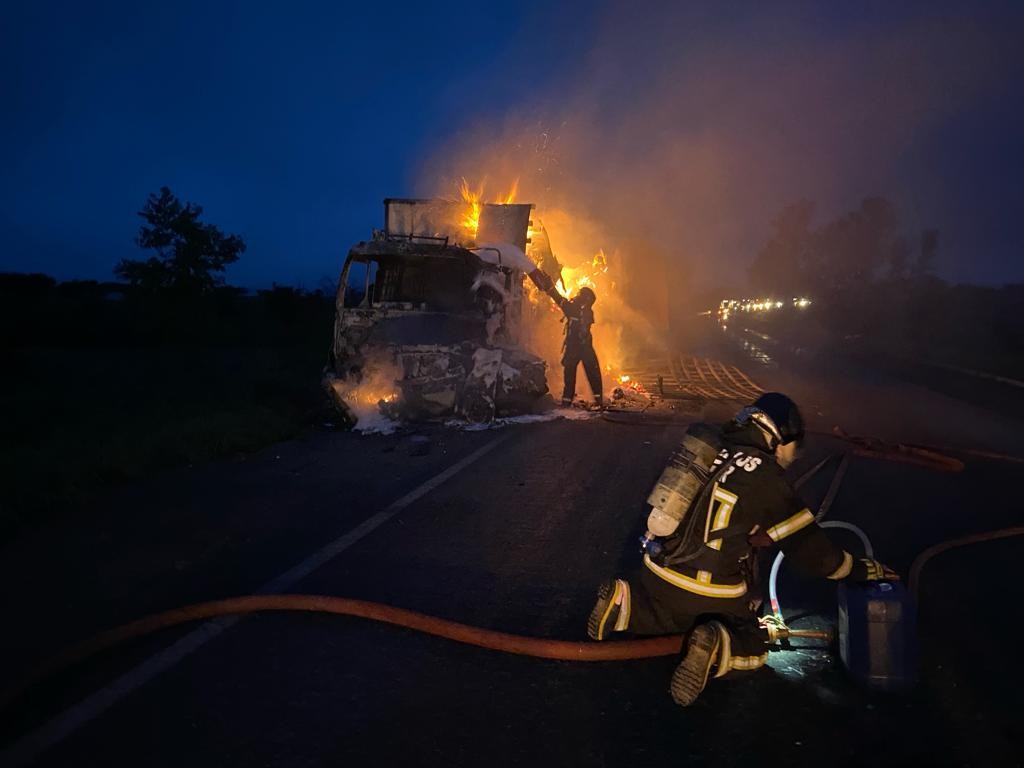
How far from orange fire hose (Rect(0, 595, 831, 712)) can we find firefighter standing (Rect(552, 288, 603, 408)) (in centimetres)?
808

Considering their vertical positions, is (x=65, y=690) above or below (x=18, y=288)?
below

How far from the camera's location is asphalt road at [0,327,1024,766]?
2.76 m

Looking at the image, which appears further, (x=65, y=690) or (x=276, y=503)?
(x=276, y=503)

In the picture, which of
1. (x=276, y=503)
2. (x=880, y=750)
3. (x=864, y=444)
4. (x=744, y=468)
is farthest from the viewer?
(x=864, y=444)

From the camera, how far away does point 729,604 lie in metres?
3.24

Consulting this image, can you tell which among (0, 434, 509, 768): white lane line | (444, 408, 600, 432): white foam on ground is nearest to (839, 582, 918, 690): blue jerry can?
(0, 434, 509, 768): white lane line

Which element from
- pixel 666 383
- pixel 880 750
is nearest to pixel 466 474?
pixel 880 750

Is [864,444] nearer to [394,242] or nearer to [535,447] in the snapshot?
[535,447]

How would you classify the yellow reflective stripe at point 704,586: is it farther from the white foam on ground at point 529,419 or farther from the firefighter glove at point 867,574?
the white foam on ground at point 529,419

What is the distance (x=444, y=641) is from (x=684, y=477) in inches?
58.9

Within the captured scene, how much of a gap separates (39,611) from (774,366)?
61.0 ft

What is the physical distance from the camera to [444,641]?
358 centimetres

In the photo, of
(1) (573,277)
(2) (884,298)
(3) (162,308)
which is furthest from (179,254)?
A: (2) (884,298)

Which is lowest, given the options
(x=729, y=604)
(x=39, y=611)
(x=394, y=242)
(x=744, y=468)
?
(x=39, y=611)
